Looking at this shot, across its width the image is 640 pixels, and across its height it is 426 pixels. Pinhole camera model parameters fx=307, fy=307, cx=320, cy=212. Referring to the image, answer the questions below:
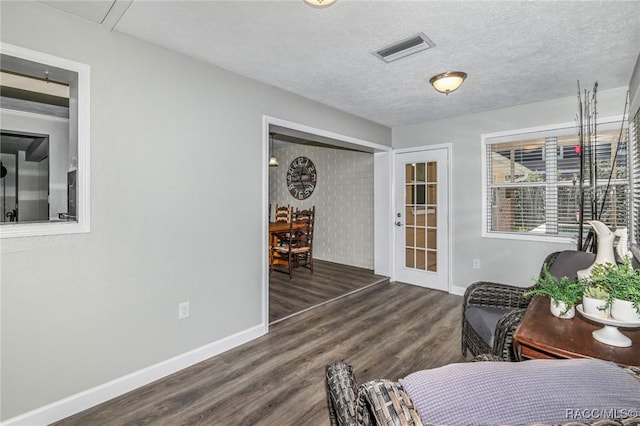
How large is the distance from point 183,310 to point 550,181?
13.3 feet

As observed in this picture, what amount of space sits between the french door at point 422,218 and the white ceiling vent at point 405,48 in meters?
2.23

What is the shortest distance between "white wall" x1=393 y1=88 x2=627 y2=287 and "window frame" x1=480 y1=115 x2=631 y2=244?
0.15ft

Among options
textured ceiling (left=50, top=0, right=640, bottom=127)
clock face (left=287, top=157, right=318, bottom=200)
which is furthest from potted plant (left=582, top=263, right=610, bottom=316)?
clock face (left=287, top=157, right=318, bottom=200)

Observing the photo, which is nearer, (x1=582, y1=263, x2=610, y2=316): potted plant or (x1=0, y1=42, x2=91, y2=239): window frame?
(x1=582, y1=263, x2=610, y2=316): potted plant

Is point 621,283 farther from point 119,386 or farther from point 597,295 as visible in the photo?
point 119,386

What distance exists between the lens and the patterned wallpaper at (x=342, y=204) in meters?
5.46

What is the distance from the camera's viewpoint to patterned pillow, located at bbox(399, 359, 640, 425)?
1.81ft

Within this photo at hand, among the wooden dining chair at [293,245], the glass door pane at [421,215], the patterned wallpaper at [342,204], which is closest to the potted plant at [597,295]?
the glass door pane at [421,215]

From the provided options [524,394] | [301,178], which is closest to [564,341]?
[524,394]

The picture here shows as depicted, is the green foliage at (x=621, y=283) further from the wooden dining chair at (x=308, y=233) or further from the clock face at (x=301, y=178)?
the clock face at (x=301, y=178)

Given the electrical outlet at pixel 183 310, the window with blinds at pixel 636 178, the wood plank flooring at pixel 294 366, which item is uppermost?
the window with blinds at pixel 636 178

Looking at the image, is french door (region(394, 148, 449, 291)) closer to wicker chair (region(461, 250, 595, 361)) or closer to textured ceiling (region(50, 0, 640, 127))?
textured ceiling (region(50, 0, 640, 127))

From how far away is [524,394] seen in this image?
57 cm

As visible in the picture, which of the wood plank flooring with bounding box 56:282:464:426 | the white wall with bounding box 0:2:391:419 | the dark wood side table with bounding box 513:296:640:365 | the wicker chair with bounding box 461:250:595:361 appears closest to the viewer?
the dark wood side table with bounding box 513:296:640:365
